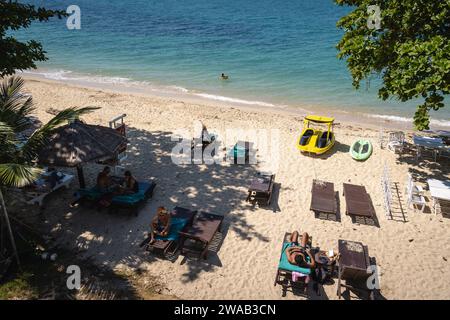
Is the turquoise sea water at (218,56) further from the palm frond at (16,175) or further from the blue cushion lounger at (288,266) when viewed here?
the palm frond at (16,175)

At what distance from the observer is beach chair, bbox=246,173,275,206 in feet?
38.1

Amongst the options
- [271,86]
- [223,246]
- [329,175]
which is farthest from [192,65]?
[223,246]

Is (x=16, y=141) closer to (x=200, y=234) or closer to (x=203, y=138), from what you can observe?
(x=200, y=234)

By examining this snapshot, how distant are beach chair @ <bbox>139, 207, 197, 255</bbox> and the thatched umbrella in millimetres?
2673

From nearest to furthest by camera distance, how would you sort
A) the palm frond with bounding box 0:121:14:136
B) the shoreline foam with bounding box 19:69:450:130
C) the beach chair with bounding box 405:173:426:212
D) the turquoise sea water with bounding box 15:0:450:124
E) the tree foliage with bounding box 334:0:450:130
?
the palm frond with bounding box 0:121:14:136 → the tree foliage with bounding box 334:0:450:130 → the beach chair with bounding box 405:173:426:212 → the shoreline foam with bounding box 19:69:450:130 → the turquoise sea water with bounding box 15:0:450:124

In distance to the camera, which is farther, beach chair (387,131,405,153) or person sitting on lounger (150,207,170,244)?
beach chair (387,131,405,153)

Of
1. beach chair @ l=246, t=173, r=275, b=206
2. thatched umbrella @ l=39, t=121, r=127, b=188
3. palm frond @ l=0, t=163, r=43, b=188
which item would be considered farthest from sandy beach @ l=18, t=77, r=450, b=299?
palm frond @ l=0, t=163, r=43, b=188

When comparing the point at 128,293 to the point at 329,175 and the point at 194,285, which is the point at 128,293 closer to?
the point at 194,285

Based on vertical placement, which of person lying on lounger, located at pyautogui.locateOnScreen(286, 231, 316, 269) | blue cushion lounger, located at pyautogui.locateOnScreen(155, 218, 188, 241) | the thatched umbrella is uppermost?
the thatched umbrella

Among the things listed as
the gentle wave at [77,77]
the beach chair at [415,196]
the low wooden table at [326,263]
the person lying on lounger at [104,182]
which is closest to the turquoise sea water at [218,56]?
the gentle wave at [77,77]

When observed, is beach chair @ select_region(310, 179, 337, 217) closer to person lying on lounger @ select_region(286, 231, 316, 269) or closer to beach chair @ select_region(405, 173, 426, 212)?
person lying on lounger @ select_region(286, 231, 316, 269)

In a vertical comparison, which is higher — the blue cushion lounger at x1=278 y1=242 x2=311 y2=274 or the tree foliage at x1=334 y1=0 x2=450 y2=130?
the tree foliage at x1=334 y1=0 x2=450 y2=130

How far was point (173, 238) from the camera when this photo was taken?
9.43 metres

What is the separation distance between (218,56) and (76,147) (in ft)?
96.6
